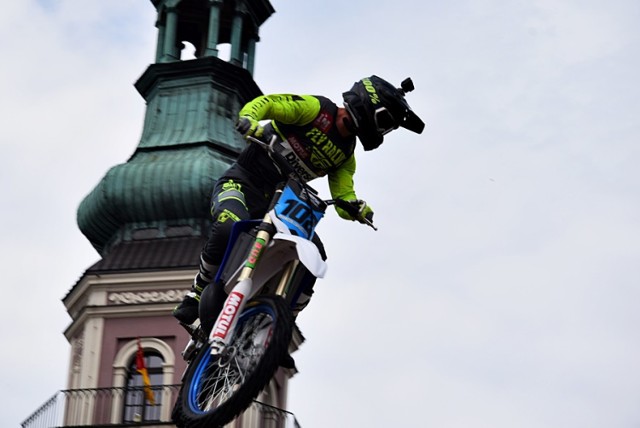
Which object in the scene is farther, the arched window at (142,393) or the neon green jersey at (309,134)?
the arched window at (142,393)

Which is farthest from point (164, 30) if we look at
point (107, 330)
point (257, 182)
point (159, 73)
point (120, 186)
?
point (257, 182)

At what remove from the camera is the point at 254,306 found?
13969 millimetres

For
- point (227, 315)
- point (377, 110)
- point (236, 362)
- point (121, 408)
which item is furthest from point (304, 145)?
point (121, 408)

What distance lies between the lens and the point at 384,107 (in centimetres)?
1498

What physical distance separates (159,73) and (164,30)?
0.94 metres

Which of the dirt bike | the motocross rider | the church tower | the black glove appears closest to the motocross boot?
the motocross rider

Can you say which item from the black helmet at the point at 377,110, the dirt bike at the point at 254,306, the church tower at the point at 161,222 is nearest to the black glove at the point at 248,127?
the dirt bike at the point at 254,306

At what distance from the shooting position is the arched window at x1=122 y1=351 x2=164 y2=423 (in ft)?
107

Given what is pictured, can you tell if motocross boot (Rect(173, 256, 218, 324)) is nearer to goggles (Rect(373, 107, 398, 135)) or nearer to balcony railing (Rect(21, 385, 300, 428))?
goggles (Rect(373, 107, 398, 135))

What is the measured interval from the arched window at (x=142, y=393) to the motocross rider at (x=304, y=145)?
17565 mm

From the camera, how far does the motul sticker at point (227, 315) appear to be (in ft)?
45.1

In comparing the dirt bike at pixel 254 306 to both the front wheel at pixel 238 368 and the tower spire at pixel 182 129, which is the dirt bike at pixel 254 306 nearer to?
the front wheel at pixel 238 368

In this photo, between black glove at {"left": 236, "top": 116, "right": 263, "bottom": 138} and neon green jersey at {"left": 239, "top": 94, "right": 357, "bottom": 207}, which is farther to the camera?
neon green jersey at {"left": 239, "top": 94, "right": 357, "bottom": 207}

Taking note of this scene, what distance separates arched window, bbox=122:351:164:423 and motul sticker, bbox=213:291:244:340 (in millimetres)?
18802
